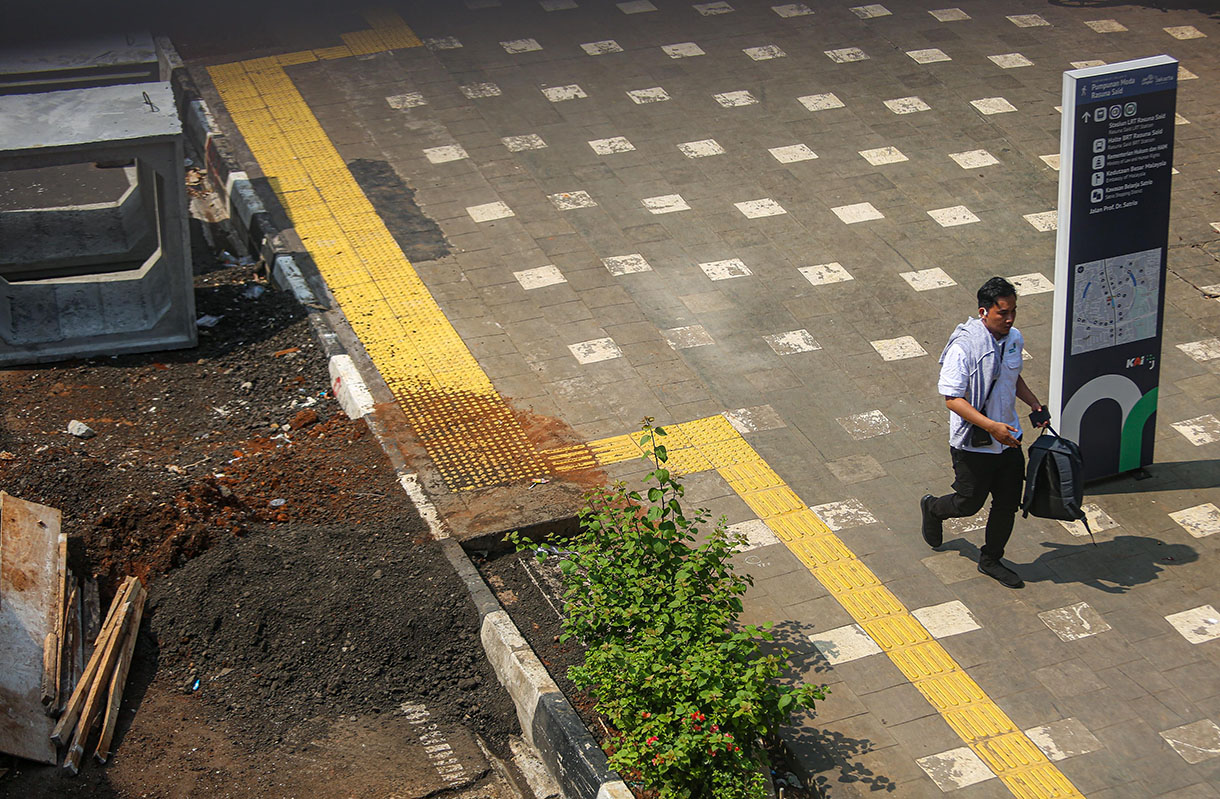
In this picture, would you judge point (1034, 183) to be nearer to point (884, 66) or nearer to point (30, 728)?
point (884, 66)

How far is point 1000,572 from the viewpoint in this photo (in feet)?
25.1

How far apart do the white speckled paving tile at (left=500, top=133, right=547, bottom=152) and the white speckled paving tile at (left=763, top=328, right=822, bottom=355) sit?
397 cm

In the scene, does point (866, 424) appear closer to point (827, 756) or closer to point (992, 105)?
point (827, 756)

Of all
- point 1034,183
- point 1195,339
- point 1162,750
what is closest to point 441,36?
point 1034,183

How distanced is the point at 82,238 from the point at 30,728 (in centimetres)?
538

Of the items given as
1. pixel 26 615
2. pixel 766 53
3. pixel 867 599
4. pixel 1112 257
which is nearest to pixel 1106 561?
pixel 867 599

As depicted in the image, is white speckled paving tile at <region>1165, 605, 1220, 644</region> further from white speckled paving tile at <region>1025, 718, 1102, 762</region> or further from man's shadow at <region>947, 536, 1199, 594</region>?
white speckled paving tile at <region>1025, 718, 1102, 762</region>

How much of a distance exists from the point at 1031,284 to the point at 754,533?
13.7 ft

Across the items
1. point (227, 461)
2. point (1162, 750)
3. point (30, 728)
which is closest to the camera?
A: point (30, 728)

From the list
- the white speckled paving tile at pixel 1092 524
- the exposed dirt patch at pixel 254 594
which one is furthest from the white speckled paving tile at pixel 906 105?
the exposed dirt patch at pixel 254 594

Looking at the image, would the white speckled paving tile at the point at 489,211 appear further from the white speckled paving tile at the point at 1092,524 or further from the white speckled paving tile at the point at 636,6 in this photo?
the white speckled paving tile at the point at 1092,524

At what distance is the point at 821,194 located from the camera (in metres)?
12.0

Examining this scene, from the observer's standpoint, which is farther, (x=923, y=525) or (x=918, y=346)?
(x=918, y=346)

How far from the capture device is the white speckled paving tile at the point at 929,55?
47.9 ft
